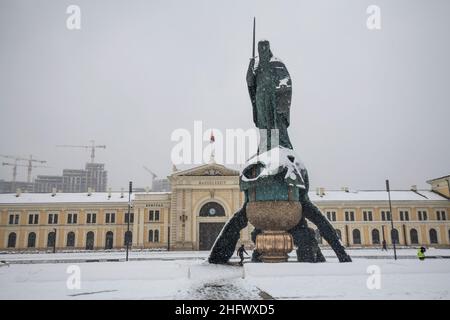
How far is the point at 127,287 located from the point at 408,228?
5029 cm

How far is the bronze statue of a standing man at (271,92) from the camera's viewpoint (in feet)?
51.1

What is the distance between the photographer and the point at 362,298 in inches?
307

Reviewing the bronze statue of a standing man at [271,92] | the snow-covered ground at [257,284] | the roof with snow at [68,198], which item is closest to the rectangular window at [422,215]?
the roof with snow at [68,198]

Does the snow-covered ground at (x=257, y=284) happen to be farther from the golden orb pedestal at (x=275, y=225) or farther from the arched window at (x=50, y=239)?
the arched window at (x=50, y=239)

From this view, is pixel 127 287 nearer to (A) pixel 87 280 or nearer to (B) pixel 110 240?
(A) pixel 87 280

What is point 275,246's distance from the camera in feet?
46.2

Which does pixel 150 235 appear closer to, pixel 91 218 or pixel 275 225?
pixel 91 218

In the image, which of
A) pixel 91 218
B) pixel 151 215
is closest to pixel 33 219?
pixel 91 218

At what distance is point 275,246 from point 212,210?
115 ft

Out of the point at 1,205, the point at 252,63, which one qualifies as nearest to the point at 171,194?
the point at 1,205

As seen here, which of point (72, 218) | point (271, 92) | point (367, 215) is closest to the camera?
point (271, 92)

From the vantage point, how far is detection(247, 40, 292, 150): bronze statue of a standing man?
51.1 ft
